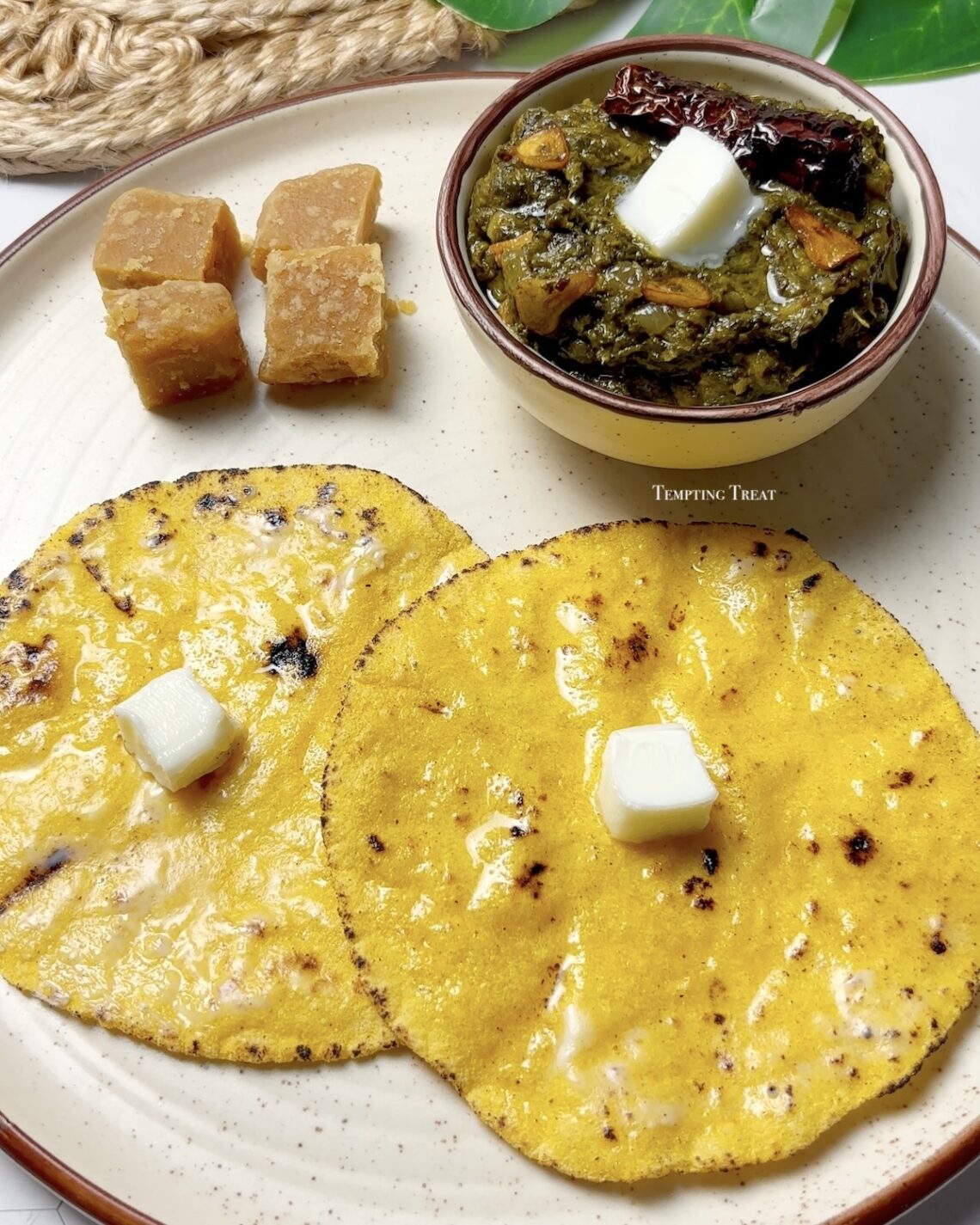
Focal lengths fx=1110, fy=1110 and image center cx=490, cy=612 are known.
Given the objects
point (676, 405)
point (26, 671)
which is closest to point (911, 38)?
point (676, 405)

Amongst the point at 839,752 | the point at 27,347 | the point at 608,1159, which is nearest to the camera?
the point at 608,1159

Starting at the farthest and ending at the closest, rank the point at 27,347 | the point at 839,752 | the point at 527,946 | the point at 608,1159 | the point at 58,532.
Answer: the point at 27,347, the point at 58,532, the point at 839,752, the point at 527,946, the point at 608,1159

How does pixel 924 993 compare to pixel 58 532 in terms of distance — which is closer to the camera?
pixel 924 993

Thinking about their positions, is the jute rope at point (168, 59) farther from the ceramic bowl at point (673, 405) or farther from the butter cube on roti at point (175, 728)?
the butter cube on roti at point (175, 728)

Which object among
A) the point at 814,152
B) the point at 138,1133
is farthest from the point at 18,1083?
the point at 814,152

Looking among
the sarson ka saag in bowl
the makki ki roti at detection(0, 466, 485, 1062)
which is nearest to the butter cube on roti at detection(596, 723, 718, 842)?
the makki ki roti at detection(0, 466, 485, 1062)

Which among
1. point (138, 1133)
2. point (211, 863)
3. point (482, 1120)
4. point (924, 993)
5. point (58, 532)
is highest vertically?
point (58, 532)

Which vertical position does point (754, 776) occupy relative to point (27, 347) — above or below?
below

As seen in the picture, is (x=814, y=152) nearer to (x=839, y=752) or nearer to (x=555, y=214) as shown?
(x=555, y=214)
